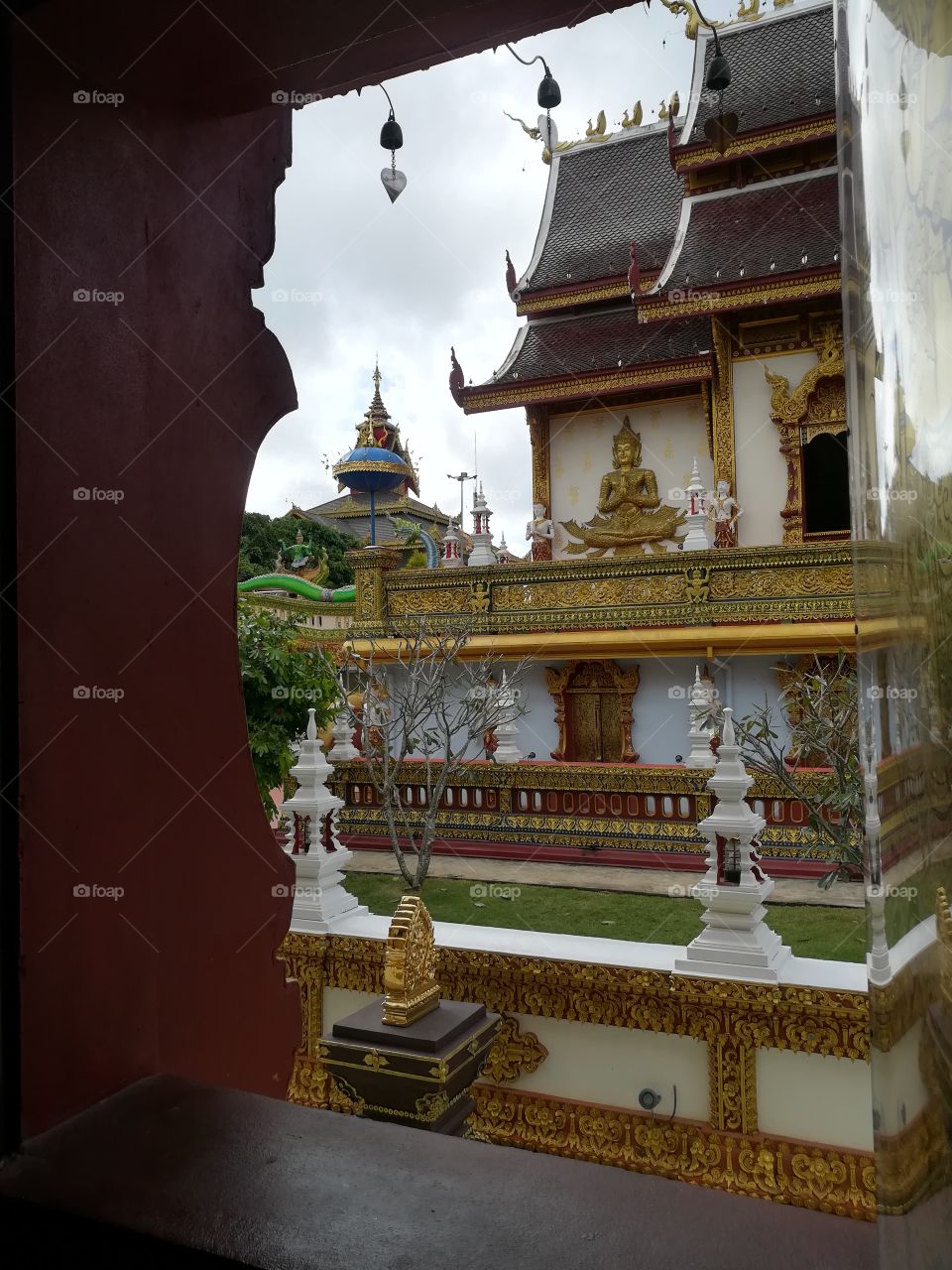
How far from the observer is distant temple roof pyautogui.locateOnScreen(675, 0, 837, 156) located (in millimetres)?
9484

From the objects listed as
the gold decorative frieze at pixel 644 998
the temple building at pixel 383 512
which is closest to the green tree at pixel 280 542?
the temple building at pixel 383 512

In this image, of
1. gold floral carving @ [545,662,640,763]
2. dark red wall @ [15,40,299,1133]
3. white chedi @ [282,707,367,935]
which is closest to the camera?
dark red wall @ [15,40,299,1133]

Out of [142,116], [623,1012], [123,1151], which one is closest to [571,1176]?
[123,1151]

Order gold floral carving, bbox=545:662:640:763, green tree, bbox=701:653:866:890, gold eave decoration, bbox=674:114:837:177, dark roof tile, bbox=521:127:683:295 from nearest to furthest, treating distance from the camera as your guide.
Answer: green tree, bbox=701:653:866:890, gold eave decoration, bbox=674:114:837:177, gold floral carving, bbox=545:662:640:763, dark roof tile, bbox=521:127:683:295

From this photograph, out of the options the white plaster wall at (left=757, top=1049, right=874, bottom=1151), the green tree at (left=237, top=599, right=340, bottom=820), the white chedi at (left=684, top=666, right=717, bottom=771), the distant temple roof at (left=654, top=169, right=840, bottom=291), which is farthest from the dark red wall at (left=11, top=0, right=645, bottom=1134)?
the distant temple roof at (left=654, top=169, right=840, bottom=291)

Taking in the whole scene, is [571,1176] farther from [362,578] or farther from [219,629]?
[362,578]

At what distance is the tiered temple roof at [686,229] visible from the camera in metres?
9.05

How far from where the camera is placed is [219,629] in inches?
47.1

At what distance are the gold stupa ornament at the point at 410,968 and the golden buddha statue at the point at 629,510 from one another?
8.27 metres

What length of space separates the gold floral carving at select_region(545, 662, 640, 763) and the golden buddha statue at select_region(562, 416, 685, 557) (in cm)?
189

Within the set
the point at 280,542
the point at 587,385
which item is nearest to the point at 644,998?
the point at 587,385

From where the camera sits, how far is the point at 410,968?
246 cm

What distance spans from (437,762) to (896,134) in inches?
282

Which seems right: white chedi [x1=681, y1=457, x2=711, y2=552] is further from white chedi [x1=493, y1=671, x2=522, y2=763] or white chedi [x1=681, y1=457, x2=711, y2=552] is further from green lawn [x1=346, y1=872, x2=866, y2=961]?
green lawn [x1=346, y1=872, x2=866, y2=961]
